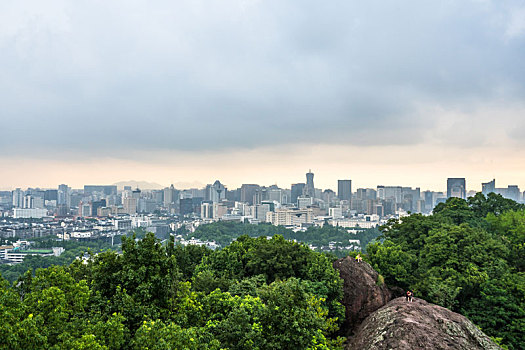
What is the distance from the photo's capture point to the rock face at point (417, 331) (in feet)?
36.8

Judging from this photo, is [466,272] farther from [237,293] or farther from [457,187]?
[457,187]

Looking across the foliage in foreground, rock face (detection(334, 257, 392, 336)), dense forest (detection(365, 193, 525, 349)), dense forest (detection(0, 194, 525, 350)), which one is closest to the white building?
dense forest (detection(0, 194, 525, 350))

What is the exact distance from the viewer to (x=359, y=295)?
1691 centimetres

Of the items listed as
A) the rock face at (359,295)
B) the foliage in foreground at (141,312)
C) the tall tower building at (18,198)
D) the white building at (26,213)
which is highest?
the foliage in foreground at (141,312)

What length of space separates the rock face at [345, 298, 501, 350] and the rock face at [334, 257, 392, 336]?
10.2 feet

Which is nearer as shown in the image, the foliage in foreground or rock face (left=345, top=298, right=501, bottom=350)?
the foliage in foreground

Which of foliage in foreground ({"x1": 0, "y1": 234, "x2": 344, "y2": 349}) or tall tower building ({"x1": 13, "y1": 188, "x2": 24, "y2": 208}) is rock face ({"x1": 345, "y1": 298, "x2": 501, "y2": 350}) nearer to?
foliage in foreground ({"x1": 0, "y1": 234, "x2": 344, "y2": 349})

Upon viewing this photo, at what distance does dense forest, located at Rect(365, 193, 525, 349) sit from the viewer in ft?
58.1

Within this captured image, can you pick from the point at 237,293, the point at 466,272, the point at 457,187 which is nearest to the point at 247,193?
the point at 457,187

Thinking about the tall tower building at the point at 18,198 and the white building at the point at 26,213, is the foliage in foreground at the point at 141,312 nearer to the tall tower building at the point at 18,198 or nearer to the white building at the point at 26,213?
the white building at the point at 26,213

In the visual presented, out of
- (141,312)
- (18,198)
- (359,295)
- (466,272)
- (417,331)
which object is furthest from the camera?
(18,198)

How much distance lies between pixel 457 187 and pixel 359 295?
472 feet

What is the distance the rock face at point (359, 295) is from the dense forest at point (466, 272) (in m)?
2.90

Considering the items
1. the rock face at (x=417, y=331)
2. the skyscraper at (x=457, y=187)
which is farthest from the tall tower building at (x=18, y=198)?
the rock face at (x=417, y=331)
